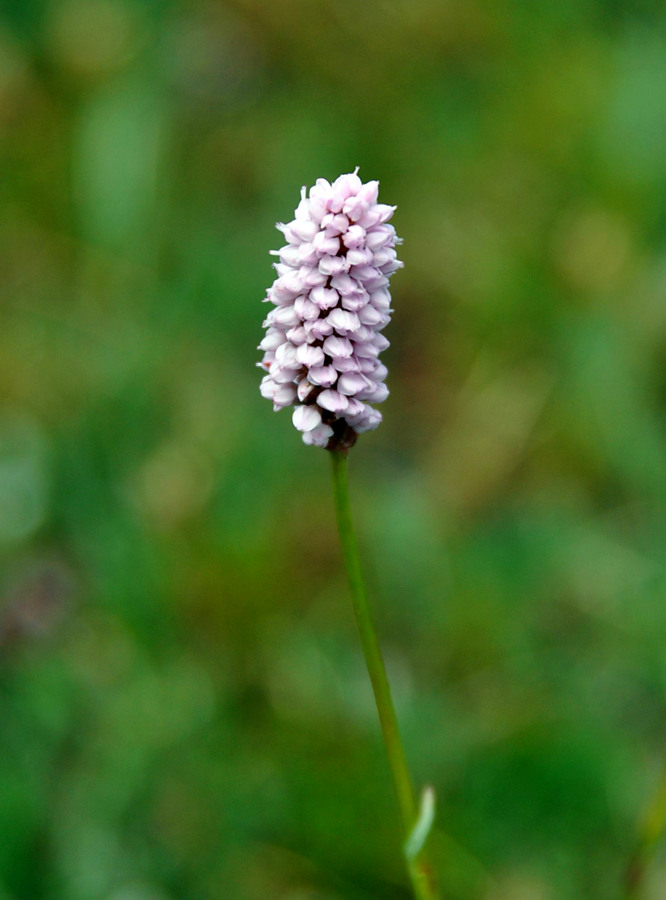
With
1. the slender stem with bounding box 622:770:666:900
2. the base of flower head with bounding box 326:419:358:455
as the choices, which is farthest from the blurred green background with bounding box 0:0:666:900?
the base of flower head with bounding box 326:419:358:455

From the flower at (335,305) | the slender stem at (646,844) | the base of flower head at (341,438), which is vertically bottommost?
the slender stem at (646,844)

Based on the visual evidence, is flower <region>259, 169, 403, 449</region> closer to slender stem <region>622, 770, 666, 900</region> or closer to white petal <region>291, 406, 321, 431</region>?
white petal <region>291, 406, 321, 431</region>

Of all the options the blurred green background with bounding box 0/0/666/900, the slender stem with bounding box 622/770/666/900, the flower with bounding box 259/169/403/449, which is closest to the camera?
the flower with bounding box 259/169/403/449

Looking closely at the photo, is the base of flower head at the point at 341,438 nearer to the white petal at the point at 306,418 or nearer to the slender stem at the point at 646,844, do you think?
the white petal at the point at 306,418

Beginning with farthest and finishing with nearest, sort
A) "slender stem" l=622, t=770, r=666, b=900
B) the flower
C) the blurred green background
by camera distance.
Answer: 1. the blurred green background
2. "slender stem" l=622, t=770, r=666, b=900
3. the flower

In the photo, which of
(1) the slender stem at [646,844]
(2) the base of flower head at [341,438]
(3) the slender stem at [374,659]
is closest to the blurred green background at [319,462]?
(1) the slender stem at [646,844]

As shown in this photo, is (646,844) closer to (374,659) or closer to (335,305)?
(374,659)

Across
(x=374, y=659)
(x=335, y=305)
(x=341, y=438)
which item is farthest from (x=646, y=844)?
(x=335, y=305)
